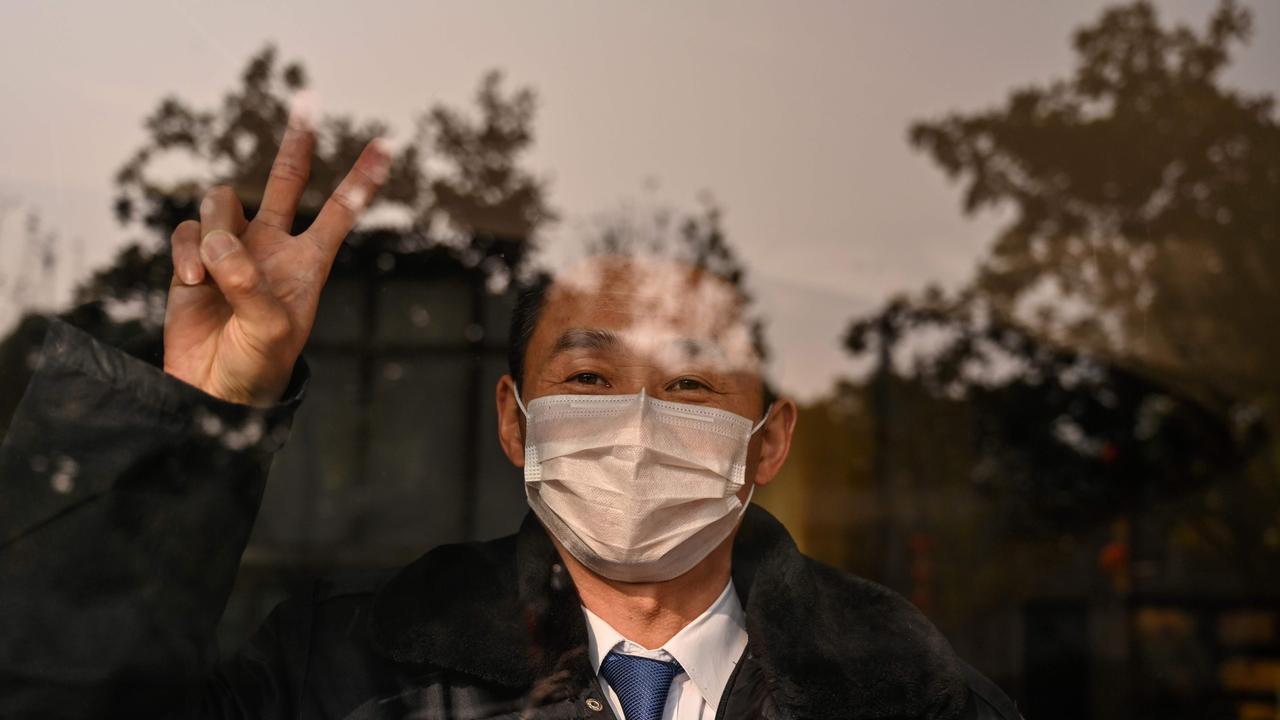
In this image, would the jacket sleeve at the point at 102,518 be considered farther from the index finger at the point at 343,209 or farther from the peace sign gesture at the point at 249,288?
the index finger at the point at 343,209

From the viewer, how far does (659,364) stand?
176 cm

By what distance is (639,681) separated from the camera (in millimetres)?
1667

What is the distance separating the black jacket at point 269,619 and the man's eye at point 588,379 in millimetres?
231

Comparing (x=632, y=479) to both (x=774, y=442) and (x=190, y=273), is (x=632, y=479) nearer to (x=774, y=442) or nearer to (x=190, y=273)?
(x=774, y=442)

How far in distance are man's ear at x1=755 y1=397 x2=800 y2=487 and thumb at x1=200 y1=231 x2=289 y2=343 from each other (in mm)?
762

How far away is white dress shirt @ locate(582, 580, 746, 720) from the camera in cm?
166

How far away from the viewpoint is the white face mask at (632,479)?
5.44 ft

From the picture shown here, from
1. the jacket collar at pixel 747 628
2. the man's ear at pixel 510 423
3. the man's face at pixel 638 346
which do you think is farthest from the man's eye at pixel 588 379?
the jacket collar at pixel 747 628

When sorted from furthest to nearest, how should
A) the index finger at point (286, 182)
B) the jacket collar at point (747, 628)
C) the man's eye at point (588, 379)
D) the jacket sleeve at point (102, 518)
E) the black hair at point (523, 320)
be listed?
the black hair at point (523, 320) < the man's eye at point (588, 379) < the jacket collar at point (747, 628) < the index finger at point (286, 182) < the jacket sleeve at point (102, 518)

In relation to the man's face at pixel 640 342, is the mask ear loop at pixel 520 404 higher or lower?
lower

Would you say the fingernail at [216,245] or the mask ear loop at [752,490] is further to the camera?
the mask ear loop at [752,490]

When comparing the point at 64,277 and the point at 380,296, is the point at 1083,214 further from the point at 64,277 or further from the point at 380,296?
the point at 64,277

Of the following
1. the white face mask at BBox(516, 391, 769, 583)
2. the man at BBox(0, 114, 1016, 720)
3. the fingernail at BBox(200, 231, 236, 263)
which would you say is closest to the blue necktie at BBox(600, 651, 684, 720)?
the man at BBox(0, 114, 1016, 720)

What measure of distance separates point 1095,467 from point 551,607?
15.2 feet
